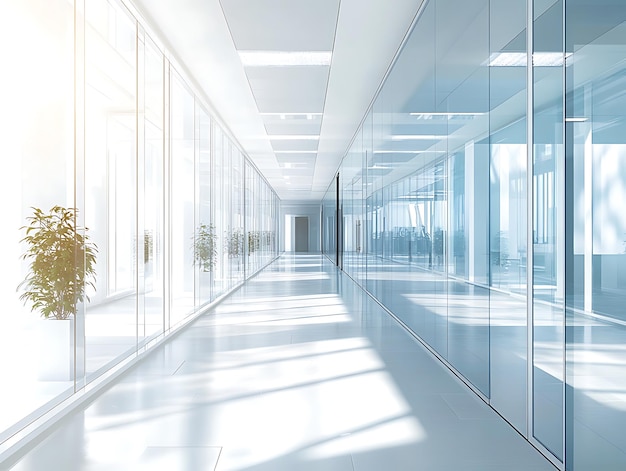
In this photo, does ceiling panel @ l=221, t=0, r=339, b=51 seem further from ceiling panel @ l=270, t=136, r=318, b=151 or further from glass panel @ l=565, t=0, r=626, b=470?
ceiling panel @ l=270, t=136, r=318, b=151

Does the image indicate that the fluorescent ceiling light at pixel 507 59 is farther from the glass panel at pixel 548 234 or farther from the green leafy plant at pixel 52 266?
the green leafy plant at pixel 52 266

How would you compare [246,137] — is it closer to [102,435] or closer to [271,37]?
[271,37]

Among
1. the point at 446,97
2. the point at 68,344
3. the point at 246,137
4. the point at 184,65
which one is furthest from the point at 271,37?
the point at 246,137

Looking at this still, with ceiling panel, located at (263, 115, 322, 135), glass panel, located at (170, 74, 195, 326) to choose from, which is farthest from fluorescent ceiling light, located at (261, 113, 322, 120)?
glass panel, located at (170, 74, 195, 326)

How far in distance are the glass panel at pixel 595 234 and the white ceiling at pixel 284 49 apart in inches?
172

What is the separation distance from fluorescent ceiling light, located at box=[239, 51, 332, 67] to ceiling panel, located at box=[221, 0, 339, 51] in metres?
0.24

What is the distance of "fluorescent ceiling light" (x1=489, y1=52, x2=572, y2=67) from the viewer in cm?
305

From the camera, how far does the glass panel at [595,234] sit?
7.82ft

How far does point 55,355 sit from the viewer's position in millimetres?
4621

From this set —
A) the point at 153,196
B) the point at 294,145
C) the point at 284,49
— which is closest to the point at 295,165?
the point at 294,145

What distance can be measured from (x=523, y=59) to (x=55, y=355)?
167 inches

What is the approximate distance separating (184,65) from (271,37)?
185 centimetres

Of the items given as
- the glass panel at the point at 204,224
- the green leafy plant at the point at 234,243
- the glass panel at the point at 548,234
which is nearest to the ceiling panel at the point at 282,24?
the glass panel at the point at 204,224

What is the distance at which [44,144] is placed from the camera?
550 cm
